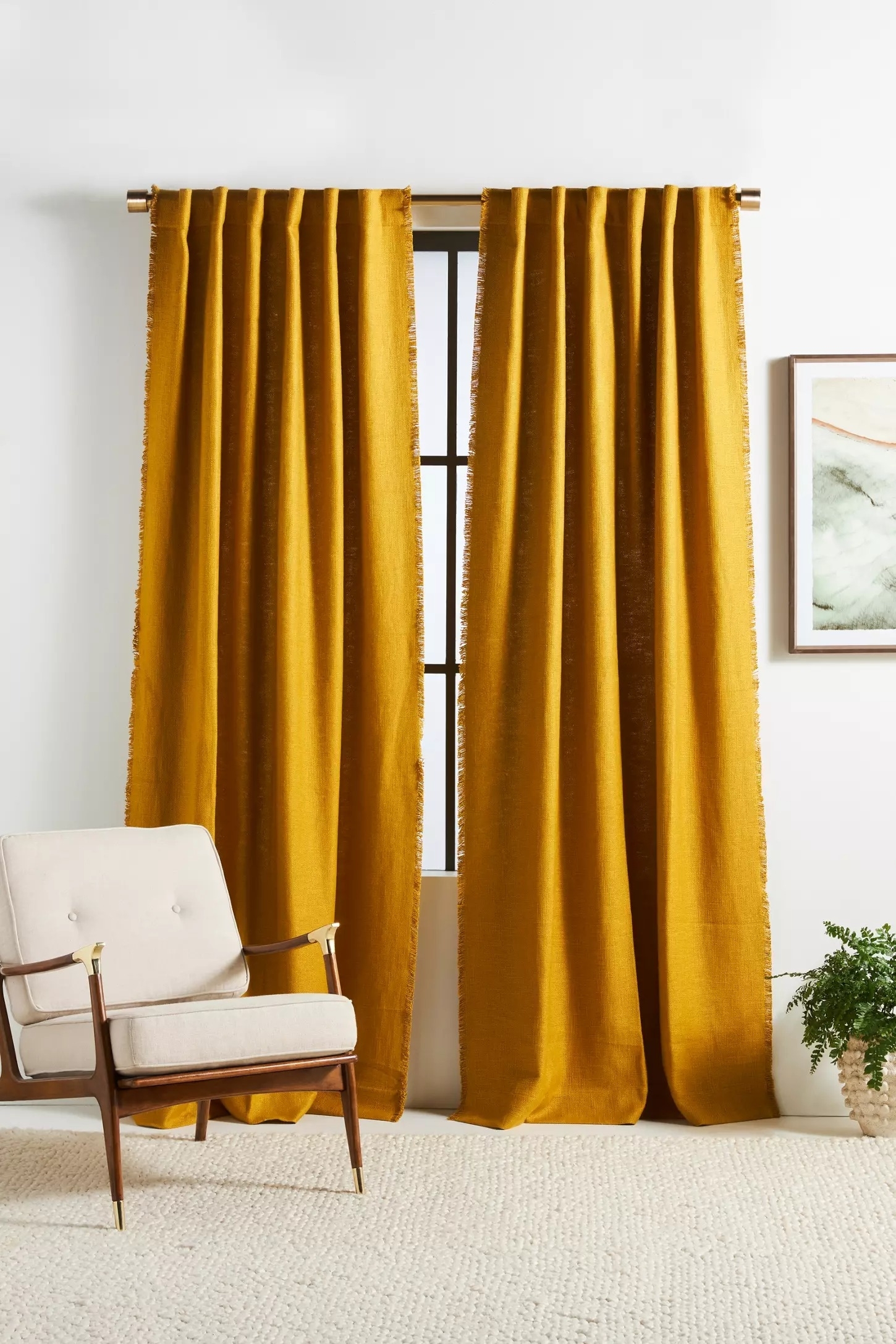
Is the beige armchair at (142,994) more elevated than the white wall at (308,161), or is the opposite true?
the white wall at (308,161)

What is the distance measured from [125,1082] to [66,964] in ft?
0.85

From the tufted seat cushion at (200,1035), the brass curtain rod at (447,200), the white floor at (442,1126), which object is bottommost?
the white floor at (442,1126)

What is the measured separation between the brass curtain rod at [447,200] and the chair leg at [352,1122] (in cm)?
225

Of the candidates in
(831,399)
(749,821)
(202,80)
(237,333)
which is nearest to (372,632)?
(237,333)

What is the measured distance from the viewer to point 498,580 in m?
3.04

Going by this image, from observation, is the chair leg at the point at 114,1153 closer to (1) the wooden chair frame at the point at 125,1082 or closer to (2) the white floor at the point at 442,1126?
(1) the wooden chair frame at the point at 125,1082

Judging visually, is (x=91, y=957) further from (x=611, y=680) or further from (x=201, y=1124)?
(x=611, y=680)

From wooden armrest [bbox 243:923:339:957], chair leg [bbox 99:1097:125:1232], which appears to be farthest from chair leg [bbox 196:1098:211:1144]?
chair leg [bbox 99:1097:125:1232]

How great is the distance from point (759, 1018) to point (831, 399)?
1682 millimetres

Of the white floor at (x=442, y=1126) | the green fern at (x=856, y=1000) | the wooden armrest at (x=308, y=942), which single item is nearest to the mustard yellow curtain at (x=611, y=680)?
the white floor at (x=442, y=1126)

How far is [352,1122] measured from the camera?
235cm

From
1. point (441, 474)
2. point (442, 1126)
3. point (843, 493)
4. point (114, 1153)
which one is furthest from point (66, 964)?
point (843, 493)

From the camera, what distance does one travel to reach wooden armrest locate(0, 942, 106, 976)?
2.20 meters

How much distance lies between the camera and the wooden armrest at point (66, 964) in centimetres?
220
